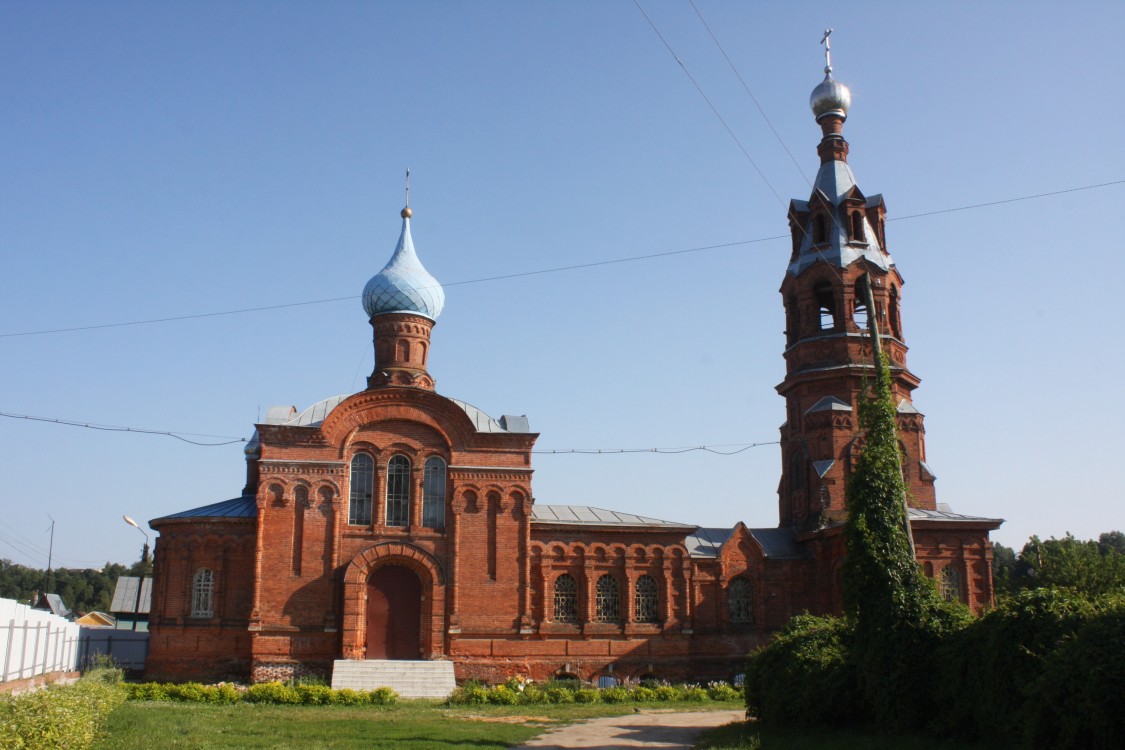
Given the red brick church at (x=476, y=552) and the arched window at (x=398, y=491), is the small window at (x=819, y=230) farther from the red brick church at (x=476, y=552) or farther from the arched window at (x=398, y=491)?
the arched window at (x=398, y=491)

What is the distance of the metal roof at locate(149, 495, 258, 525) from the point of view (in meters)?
27.5

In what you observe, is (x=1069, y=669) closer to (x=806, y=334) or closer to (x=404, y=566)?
(x=404, y=566)

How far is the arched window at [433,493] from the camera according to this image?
1102 inches

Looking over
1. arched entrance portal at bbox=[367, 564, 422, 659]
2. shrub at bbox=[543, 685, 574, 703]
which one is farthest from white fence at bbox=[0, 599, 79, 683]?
shrub at bbox=[543, 685, 574, 703]

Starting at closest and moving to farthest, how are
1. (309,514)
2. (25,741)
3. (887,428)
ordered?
(25,741)
(887,428)
(309,514)

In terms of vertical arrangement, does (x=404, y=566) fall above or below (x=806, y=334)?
below

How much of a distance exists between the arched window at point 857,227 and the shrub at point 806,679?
55.5 feet

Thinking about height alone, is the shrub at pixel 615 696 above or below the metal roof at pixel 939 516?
below

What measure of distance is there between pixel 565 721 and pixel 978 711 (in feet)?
30.7

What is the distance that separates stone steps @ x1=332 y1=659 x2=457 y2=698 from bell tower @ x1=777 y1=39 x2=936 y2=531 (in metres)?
11.8

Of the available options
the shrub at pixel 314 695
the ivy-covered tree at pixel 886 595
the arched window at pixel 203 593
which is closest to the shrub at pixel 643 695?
the shrub at pixel 314 695

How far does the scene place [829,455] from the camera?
99.5 ft

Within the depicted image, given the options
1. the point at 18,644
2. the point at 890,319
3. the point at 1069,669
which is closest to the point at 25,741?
the point at 1069,669

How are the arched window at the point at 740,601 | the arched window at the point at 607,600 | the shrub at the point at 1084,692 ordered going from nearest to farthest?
1. the shrub at the point at 1084,692
2. the arched window at the point at 607,600
3. the arched window at the point at 740,601
